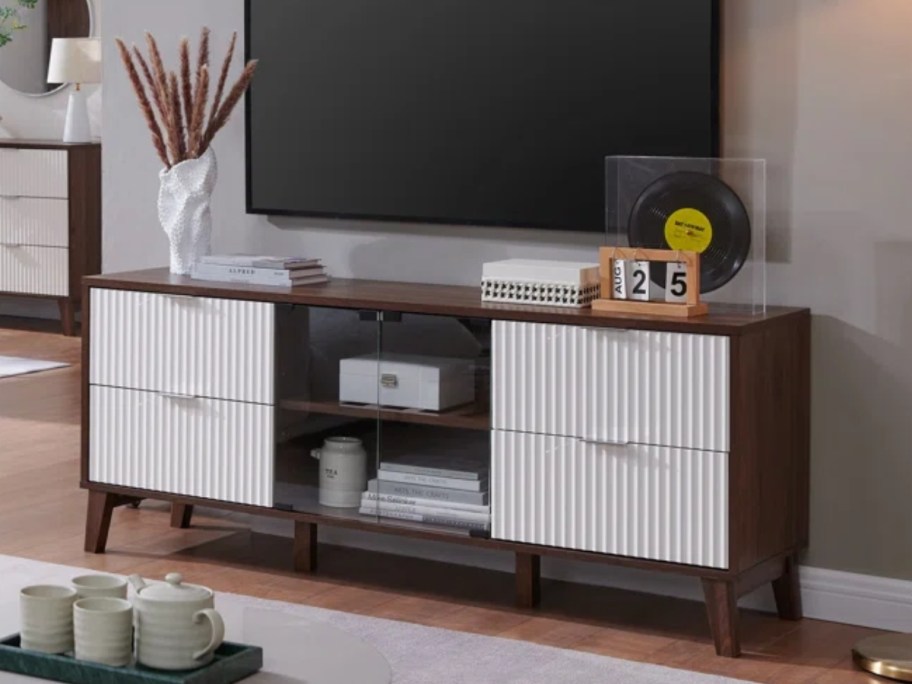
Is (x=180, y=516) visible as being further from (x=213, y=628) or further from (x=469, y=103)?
(x=213, y=628)

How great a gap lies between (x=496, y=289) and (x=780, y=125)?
2.32ft

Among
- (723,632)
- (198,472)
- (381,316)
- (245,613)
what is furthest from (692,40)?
(245,613)

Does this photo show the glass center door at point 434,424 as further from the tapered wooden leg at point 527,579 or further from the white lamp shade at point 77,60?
the white lamp shade at point 77,60

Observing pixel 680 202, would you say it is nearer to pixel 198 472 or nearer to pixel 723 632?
pixel 723 632

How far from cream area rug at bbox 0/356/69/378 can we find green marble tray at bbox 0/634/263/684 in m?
4.74

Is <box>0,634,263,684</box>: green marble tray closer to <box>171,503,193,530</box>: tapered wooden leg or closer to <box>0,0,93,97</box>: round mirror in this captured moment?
<box>171,503,193,530</box>: tapered wooden leg

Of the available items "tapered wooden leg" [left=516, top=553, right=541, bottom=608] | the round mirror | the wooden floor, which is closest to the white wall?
the wooden floor

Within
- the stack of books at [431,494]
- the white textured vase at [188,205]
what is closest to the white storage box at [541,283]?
the stack of books at [431,494]

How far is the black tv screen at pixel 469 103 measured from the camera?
3.76 meters

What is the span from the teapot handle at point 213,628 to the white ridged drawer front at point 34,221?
5.90m

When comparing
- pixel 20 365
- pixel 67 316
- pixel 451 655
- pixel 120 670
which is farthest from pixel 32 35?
pixel 120 670

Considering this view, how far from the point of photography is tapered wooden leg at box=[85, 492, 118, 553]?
166 inches

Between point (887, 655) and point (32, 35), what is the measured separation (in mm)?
6182

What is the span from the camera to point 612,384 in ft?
11.6
